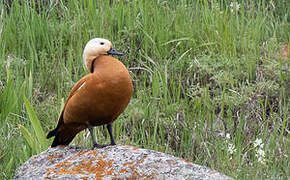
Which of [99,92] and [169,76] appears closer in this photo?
[99,92]

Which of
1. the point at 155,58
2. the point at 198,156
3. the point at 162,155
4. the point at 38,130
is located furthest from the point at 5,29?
the point at 162,155

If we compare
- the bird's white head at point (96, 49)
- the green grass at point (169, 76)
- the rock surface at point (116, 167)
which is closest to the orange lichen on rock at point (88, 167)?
the rock surface at point (116, 167)

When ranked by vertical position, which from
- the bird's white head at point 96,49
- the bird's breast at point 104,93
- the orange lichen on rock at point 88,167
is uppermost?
the bird's white head at point 96,49

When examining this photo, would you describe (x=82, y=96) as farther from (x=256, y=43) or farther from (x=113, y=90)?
(x=256, y=43)

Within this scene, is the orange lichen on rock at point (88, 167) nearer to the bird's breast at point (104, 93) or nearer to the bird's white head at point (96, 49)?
the bird's breast at point (104, 93)

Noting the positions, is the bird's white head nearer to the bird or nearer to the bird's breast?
the bird

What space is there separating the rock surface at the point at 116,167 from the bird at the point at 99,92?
21cm

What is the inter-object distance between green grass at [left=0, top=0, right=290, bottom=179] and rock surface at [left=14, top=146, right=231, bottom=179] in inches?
28.3

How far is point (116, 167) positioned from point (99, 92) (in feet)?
1.46

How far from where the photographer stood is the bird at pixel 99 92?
9.69ft

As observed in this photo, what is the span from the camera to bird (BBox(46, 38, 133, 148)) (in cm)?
295

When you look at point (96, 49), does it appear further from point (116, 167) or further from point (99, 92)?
point (116, 167)

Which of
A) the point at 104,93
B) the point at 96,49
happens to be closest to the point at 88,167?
the point at 104,93

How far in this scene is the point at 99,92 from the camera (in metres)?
2.96
